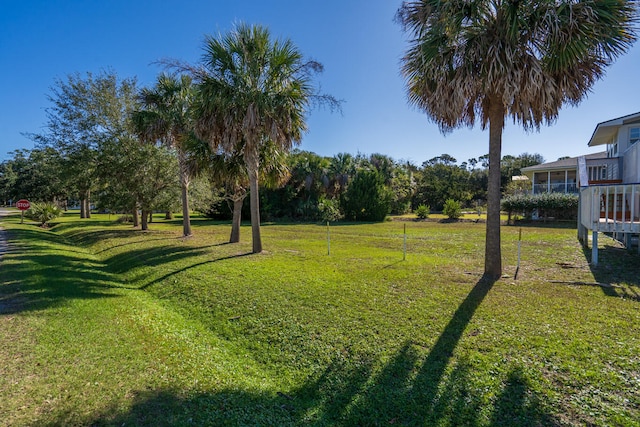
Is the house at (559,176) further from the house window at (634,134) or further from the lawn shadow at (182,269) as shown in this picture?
the lawn shadow at (182,269)

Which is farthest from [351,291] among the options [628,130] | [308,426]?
[628,130]

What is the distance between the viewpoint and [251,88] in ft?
35.1

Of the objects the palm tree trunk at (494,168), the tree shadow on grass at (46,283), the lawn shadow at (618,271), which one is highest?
the palm tree trunk at (494,168)

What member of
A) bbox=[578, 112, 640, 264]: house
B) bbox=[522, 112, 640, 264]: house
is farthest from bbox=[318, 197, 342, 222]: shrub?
bbox=[578, 112, 640, 264]: house

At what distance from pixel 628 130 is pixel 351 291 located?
55.7 ft

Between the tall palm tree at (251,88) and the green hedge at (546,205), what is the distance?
19554mm

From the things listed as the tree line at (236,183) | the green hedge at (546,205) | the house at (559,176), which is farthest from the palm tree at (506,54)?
the house at (559,176)

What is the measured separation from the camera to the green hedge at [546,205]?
2219 centimetres

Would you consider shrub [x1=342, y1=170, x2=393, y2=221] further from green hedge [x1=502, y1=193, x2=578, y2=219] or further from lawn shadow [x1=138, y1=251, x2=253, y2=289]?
lawn shadow [x1=138, y1=251, x2=253, y2=289]

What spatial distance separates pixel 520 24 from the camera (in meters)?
6.58

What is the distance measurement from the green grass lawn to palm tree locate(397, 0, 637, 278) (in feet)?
8.34

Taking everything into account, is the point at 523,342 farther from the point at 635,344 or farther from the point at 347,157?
the point at 347,157

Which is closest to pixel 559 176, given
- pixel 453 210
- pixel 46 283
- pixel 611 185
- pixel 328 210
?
pixel 453 210

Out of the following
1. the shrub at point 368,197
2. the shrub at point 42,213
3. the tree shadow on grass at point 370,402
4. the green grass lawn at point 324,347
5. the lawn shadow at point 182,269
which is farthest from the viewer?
the shrub at point 368,197
